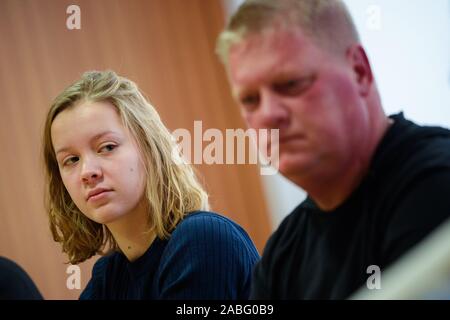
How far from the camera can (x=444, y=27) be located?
4.46ft

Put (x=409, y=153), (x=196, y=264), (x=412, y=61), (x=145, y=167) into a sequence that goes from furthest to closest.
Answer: (x=412, y=61)
(x=145, y=167)
(x=196, y=264)
(x=409, y=153)

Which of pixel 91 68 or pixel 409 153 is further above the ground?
pixel 91 68

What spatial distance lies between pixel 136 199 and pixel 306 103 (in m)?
0.46

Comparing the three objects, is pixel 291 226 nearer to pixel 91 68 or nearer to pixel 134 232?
pixel 134 232

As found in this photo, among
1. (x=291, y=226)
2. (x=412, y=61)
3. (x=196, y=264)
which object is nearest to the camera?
(x=291, y=226)

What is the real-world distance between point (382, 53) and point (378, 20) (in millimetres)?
75

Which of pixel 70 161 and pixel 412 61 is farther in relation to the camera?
pixel 412 61

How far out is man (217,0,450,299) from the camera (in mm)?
820

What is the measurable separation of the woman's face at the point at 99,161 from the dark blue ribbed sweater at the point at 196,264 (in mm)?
105

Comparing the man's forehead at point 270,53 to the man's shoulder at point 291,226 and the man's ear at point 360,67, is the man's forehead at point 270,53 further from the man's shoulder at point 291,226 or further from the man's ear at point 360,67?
the man's shoulder at point 291,226

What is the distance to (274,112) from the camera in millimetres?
843

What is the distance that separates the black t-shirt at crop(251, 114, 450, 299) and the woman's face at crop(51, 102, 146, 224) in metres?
0.34
